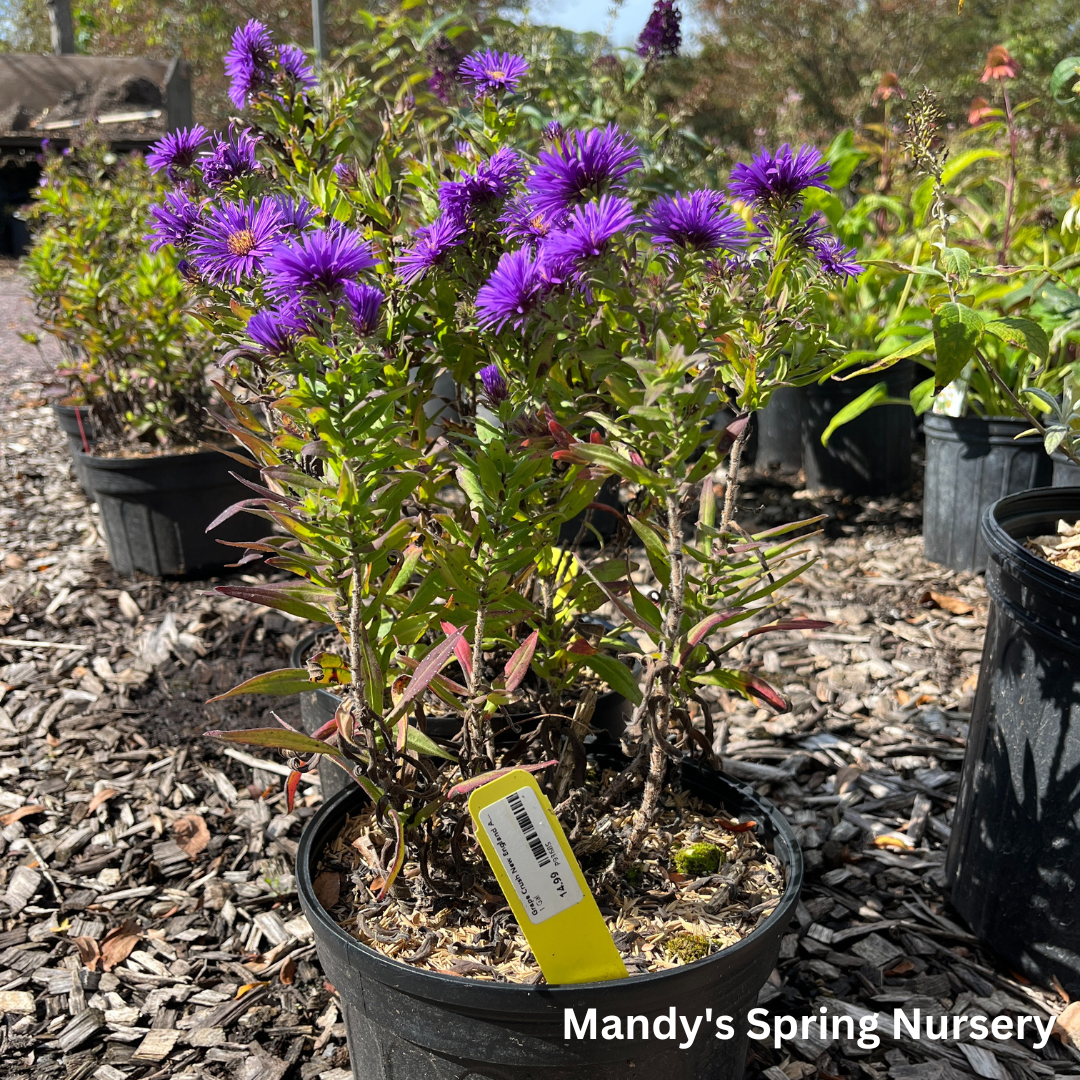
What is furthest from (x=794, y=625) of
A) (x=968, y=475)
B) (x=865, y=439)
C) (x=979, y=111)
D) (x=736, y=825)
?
(x=979, y=111)

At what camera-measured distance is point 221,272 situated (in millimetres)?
1099

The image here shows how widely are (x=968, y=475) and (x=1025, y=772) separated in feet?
5.56

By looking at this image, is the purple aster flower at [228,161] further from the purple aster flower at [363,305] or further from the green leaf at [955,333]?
the green leaf at [955,333]

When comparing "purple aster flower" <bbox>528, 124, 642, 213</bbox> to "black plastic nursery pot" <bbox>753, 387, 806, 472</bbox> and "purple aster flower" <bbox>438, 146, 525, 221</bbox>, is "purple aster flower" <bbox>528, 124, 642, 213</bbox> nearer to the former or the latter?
"purple aster flower" <bbox>438, 146, 525, 221</bbox>

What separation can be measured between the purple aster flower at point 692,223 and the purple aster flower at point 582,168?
0.18 ft

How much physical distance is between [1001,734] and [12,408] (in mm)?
5137

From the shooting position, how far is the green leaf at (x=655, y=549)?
116cm

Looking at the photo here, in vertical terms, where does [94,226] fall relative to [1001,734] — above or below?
above

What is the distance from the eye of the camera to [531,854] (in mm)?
974

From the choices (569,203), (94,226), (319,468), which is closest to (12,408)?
(94,226)

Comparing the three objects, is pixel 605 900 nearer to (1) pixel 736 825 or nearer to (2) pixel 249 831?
(1) pixel 736 825

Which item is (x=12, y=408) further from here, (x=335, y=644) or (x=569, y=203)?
(x=569, y=203)

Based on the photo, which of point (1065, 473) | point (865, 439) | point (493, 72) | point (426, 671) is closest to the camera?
point (426, 671)

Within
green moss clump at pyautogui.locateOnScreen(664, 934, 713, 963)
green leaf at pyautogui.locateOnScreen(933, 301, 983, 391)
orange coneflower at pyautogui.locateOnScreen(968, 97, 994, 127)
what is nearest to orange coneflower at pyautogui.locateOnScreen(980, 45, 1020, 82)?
orange coneflower at pyautogui.locateOnScreen(968, 97, 994, 127)
